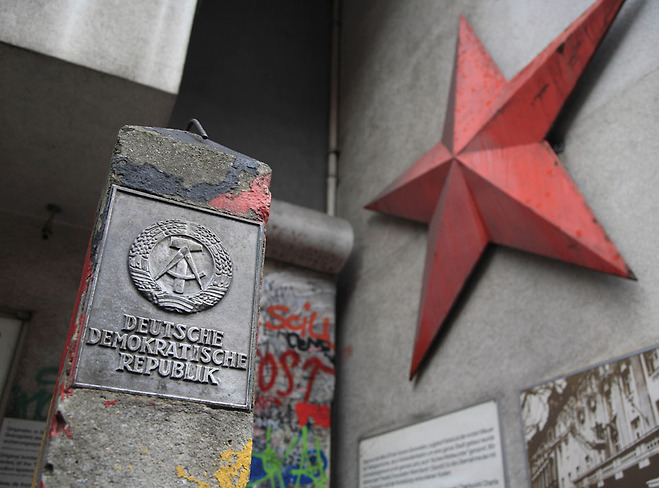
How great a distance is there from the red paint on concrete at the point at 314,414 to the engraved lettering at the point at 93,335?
276cm

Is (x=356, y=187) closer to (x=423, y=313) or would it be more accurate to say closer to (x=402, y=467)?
(x=423, y=313)

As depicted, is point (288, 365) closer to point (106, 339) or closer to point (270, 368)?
point (270, 368)

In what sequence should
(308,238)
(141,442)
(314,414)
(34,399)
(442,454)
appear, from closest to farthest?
(141,442) → (442,454) → (34,399) → (314,414) → (308,238)

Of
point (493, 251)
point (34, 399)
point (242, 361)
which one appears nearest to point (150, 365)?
point (242, 361)

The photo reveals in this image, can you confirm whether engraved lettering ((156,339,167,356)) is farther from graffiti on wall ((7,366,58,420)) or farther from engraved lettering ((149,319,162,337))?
graffiti on wall ((7,366,58,420))

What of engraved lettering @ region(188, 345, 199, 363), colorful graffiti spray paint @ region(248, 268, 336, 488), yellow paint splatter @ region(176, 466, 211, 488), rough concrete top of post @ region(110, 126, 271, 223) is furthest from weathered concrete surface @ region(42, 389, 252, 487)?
colorful graffiti spray paint @ region(248, 268, 336, 488)

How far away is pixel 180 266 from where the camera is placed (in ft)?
5.26

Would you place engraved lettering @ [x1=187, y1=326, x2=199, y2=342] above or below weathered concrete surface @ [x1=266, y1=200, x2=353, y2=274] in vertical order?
below

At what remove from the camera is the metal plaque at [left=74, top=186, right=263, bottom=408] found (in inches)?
57.5

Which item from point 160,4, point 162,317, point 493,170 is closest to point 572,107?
point 493,170

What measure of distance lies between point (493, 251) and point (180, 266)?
207 cm

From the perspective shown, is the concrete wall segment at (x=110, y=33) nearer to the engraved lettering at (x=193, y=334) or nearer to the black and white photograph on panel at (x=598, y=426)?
the engraved lettering at (x=193, y=334)

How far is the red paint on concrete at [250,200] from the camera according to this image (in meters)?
1.75

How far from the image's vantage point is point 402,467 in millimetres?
3441
